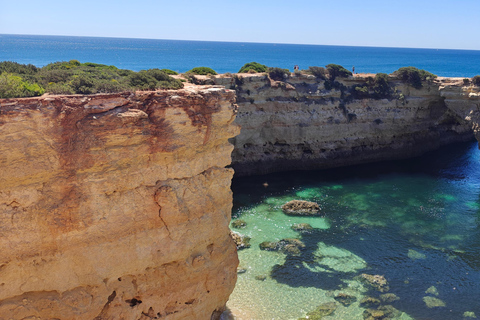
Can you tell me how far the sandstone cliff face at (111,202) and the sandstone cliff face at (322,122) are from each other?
2088cm

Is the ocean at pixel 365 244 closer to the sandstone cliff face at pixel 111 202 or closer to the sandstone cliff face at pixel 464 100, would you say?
the sandstone cliff face at pixel 464 100

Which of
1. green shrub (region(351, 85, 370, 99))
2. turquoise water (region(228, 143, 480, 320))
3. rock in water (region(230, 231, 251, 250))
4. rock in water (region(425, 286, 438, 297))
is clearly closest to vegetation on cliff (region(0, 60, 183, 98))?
turquoise water (region(228, 143, 480, 320))

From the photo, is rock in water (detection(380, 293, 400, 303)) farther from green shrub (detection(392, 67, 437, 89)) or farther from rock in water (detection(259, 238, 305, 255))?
green shrub (detection(392, 67, 437, 89))

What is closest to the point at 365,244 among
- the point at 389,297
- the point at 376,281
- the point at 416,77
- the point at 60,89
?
the point at 376,281

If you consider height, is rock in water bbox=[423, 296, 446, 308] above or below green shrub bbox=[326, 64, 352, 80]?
below

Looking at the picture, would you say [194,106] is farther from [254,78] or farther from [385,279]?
[254,78]

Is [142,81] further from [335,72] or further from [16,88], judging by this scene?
[335,72]

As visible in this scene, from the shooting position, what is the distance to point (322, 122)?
3591cm

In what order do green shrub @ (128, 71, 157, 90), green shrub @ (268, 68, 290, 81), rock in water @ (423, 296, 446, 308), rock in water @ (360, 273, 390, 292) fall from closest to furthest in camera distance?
green shrub @ (128, 71, 157, 90)
rock in water @ (423, 296, 446, 308)
rock in water @ (360, 273, 390, 292)
green shrub @ (268, 68, 290, 81)

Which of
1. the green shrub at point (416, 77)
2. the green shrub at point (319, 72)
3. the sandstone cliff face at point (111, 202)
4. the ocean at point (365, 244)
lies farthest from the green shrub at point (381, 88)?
the sandstone cliff face at point (111, 202)

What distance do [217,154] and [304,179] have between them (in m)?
21.8

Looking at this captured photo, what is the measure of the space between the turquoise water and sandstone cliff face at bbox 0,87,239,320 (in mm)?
5851

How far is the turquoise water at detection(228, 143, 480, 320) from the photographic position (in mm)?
17750

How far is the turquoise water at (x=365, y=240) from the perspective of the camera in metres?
17.8
